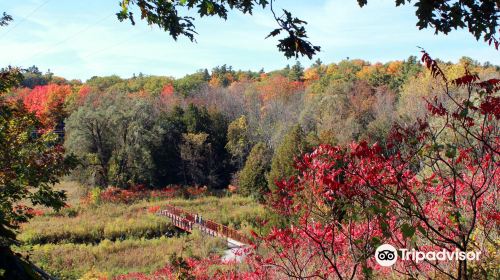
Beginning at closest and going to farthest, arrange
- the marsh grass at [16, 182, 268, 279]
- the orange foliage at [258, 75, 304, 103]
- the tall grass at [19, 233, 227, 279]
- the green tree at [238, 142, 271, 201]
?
the tall grass at [19, 233, 227, 279] < the marsh grass at [16, 182, 268, 279] < the green tree at [238, 142, 271, 201] < the orange foliage at [258, 75, 304, 103]

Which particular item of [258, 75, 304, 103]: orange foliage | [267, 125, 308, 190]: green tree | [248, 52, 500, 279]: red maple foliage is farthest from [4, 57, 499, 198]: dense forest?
[248, 52, 500, 279]: red maple foliage

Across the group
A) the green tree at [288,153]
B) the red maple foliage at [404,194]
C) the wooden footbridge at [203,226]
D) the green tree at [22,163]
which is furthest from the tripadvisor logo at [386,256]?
the green tree at [288,153]

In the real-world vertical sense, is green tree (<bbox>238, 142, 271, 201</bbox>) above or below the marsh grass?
above

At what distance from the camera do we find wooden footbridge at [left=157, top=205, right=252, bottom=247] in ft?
60.2

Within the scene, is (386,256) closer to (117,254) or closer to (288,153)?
(117,254)

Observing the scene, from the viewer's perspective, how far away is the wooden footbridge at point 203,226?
18.3 metres

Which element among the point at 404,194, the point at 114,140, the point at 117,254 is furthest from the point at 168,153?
the point at 404,194

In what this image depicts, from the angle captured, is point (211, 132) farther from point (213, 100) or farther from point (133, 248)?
point (133, 248)

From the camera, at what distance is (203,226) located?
67.2 ft

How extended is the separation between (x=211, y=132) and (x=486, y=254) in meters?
31.3

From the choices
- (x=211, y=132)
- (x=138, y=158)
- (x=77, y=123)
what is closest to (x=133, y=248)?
(x=138, y=158)

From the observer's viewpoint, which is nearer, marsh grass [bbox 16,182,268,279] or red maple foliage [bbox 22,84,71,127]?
marsh grass [bbox 16,182,268,279]

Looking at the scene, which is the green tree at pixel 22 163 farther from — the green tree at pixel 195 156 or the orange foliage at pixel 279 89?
the orange foliage at pixel 279 89

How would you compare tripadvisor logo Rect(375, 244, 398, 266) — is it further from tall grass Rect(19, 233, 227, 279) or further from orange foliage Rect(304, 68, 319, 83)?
orange foliage Rect(304, 68, 319, 83)
